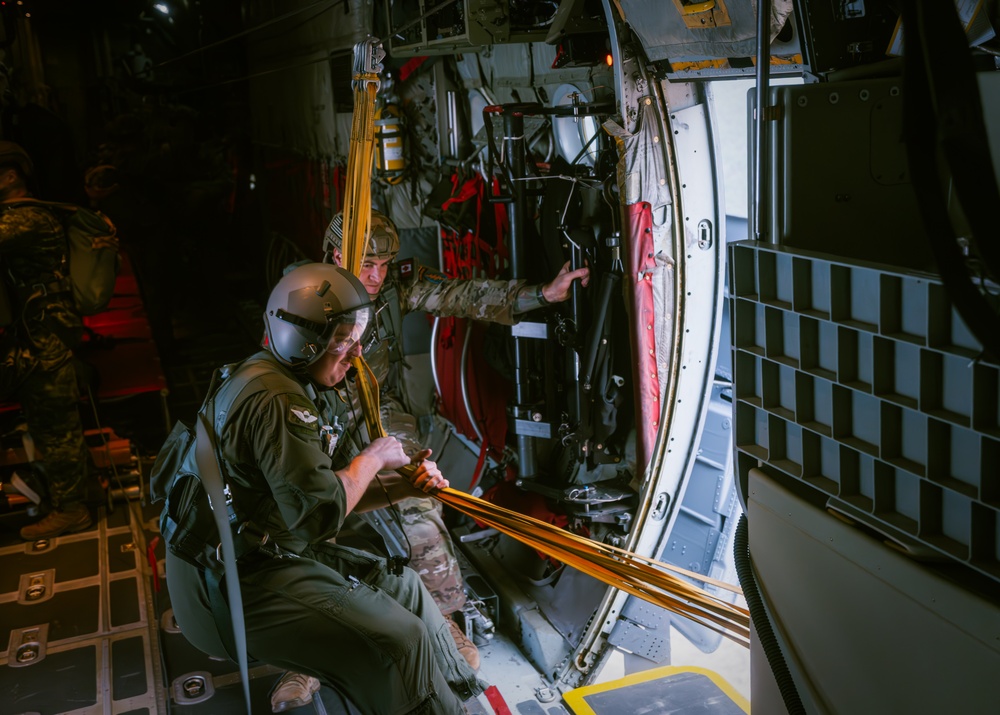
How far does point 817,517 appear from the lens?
2.33m

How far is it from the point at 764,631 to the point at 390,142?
15.8ft

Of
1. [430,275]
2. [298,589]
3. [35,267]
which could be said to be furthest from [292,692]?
[35,267]

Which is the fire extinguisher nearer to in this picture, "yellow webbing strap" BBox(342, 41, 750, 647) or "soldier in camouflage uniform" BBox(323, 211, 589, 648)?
"soldier in camouflage uniform" BBox(323, 211, 589, 648)

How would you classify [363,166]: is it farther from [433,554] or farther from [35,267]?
[35,267]

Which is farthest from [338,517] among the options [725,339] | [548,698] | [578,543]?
[725,339]

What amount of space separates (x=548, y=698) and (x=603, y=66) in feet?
10.2

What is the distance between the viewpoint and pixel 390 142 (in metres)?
6.56

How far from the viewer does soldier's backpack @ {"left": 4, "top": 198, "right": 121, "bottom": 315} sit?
6.00 meters

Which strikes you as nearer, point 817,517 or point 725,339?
point 817,517

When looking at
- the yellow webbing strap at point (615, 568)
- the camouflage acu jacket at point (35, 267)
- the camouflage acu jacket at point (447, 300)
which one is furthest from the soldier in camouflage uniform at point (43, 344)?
the yellow webbing strap at point (615, 568)

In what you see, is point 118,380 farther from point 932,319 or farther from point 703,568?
point 932,319

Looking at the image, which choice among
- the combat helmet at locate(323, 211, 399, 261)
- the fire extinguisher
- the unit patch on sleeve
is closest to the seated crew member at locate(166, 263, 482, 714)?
the combat helmet at locate(323, 211, 399, 261)

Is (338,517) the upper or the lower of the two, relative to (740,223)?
lower

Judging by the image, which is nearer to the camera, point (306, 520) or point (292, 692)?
point (306, 520)
